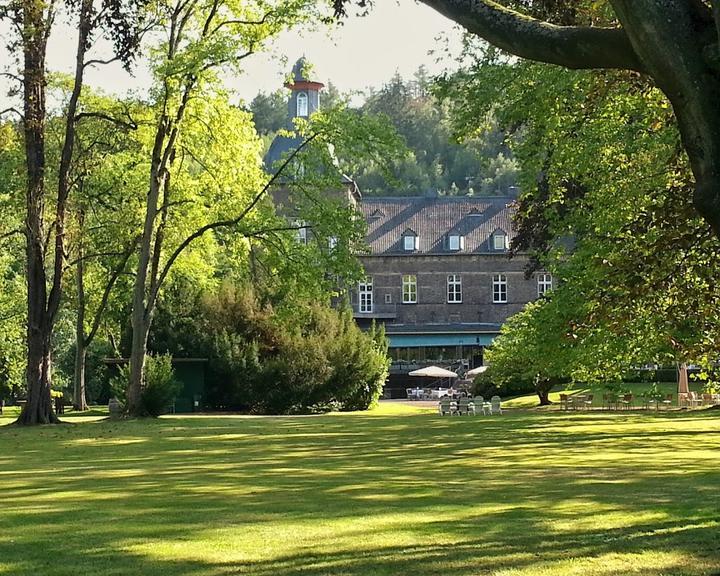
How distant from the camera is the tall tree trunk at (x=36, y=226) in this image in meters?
31.1

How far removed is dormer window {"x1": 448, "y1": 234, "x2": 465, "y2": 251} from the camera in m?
78.8

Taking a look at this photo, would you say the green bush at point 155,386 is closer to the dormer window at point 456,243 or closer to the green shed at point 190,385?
the green shed at point 190,385

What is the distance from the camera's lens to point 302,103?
7956cm

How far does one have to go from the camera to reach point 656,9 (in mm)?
7590

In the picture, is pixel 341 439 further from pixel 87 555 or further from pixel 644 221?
pixel 87 555

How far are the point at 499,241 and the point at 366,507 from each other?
222 ft

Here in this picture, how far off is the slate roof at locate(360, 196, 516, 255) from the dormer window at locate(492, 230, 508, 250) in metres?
0.29

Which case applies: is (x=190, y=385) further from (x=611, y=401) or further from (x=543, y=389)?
(x=611, y=401)

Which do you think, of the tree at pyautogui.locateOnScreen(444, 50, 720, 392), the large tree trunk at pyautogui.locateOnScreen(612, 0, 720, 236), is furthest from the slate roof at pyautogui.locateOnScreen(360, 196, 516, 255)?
the large tree trunk at pyautogui.locateOnScreen(612, 0, 720, 236)

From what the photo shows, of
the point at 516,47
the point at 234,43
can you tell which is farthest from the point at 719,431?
the point at 516,47

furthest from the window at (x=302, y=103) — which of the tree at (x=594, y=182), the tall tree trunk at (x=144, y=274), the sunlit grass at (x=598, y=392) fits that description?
the tree at (x=594, y=182)

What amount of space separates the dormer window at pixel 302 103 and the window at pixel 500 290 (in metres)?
17.6

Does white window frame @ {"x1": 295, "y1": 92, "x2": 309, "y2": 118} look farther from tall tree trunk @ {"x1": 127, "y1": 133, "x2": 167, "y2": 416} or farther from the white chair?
tall tree trunk @ {"x1": 127, "y1": 133, "x2": 167, "y2": 416}

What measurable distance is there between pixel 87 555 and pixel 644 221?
23.1ft
